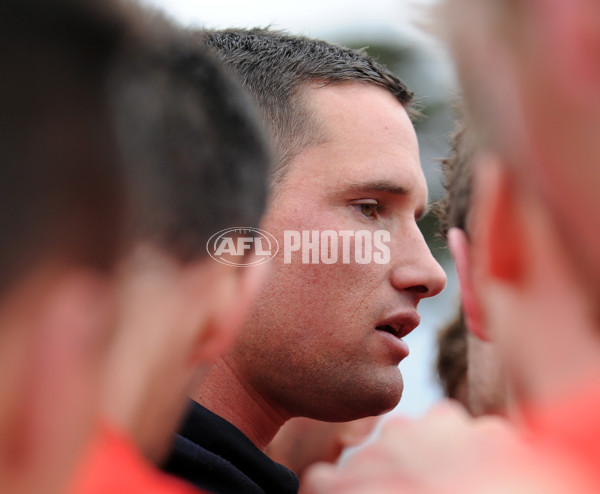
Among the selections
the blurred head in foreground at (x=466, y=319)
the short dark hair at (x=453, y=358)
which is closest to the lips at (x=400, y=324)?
the blurred head in foreground at (x=466, y=319)

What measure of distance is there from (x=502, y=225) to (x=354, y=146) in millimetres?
1394

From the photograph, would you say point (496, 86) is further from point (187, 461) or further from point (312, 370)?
point (312, 370)

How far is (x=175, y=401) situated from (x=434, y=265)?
52.8 inches

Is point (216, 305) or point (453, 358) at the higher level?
point (453, 358)

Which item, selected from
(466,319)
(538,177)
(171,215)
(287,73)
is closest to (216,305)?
(171,215)

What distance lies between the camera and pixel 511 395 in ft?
2.44

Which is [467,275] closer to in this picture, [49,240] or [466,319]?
[49,240]

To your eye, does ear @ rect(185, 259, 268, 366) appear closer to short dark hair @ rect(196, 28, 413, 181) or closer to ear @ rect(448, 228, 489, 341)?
ear @ rect(448, 228, 489, 341)

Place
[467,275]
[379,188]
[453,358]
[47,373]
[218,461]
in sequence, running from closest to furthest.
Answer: [47,373]
[467,275]
[218,461]
[379,188]
[453,358]

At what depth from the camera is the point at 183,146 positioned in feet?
2.39

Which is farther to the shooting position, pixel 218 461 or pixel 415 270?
pixel 415 270

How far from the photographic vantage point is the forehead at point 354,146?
201 centimetres

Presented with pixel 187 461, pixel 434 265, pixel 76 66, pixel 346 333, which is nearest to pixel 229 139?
pixel 76 66

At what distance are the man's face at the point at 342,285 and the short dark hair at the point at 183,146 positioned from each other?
107 cm
